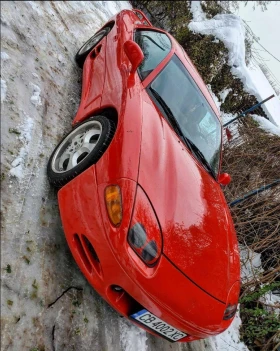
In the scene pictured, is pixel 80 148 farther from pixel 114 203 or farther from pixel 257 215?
pixel 257 215

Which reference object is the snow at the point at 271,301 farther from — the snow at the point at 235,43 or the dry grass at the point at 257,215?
the snow at the point at 235,43

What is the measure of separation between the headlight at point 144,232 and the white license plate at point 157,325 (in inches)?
15.5

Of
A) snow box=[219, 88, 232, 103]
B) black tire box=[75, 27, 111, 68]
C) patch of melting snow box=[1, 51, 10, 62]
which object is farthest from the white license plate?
snow box=[219, 88, 232, 103]

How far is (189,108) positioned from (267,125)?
418 cm

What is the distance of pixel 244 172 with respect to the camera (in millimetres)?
5164

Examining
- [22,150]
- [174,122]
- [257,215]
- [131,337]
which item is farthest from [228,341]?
[22,150]

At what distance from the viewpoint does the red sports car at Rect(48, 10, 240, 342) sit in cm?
215

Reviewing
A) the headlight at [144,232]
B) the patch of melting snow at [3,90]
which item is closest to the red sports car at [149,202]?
the headlight at [144,232]

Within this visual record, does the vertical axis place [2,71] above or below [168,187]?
above

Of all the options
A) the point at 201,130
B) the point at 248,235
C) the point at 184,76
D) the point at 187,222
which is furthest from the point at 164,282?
the point at 248,235

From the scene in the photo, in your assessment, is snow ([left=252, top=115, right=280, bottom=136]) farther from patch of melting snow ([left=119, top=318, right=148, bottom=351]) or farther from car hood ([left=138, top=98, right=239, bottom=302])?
patch of melting snow ([left=119, top=318, right=148, bottom=351])

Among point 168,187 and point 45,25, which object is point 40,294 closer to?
point 168,187

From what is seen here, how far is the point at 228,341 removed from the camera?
363cm

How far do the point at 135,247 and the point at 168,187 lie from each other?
0.54 meters
